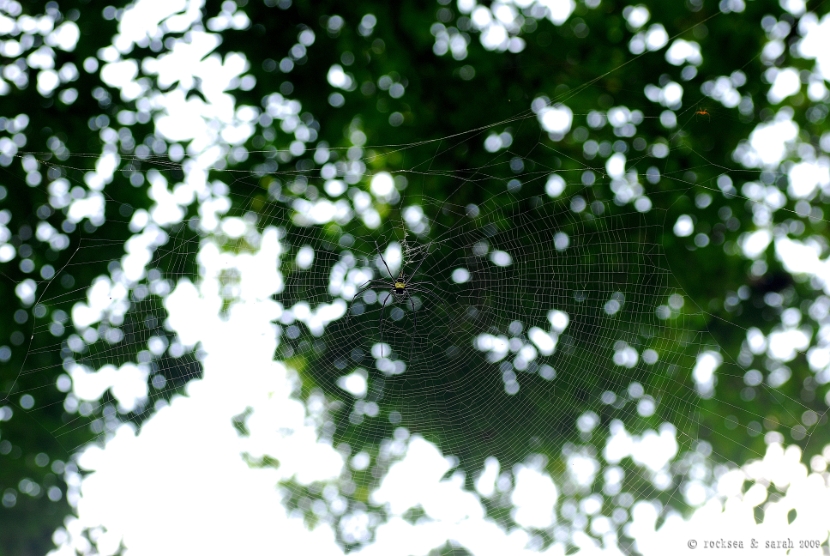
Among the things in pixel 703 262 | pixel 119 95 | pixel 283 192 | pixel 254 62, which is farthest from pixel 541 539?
pixel 119 95

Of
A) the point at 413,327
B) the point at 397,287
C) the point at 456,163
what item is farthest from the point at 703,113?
the point at 413,327

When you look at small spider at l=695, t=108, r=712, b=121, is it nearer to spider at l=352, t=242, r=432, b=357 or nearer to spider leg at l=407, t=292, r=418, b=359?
spider at l=352, t=242, r=432, b=357

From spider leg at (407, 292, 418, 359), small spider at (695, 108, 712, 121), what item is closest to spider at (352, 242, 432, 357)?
spider leg at (407, 292, 418, 359)

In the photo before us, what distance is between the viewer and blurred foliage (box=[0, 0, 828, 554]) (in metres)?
4.21

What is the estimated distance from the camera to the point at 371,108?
429 cm

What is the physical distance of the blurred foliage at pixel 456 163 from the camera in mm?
4207

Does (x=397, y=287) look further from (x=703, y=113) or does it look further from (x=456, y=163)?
(x=703, y=113)

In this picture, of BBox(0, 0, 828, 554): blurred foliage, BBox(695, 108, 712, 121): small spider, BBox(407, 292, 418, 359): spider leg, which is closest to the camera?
BBox(695, 108, 712, 121): small spider

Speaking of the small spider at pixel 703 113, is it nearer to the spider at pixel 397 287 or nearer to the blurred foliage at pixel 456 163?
the blurred foliage at pixel 456 163

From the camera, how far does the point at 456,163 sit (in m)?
4.56

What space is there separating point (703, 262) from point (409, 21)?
2974 mm

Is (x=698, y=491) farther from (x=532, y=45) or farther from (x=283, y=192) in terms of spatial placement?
(x=283, y=192)

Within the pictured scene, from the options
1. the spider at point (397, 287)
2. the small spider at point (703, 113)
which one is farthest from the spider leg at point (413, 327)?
the small spider at point (703, 113)

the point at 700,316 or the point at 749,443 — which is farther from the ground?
the point at 700,316
